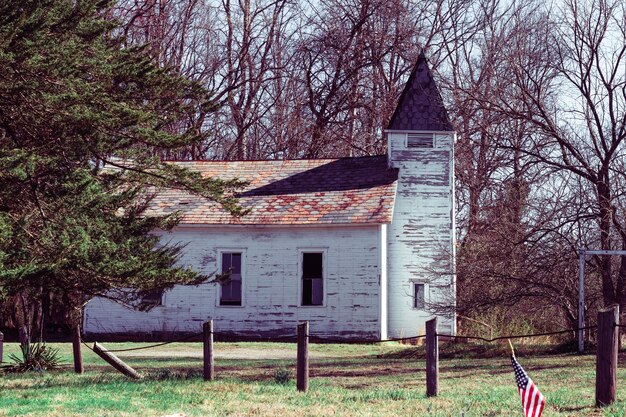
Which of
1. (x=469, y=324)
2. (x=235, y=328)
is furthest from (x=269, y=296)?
(x=469, y=324)

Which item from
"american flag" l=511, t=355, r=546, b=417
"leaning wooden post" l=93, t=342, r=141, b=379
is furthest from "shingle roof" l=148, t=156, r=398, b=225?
"american flag" l=511, t=355, r=546, b=417

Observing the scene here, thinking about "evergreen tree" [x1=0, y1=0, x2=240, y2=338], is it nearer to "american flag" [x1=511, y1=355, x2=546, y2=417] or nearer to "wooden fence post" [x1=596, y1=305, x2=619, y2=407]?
"wooden fence post" [x1=596, y1=305, x2=619, y2=407]

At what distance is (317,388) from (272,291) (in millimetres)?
15851

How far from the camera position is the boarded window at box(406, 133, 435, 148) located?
33031mm

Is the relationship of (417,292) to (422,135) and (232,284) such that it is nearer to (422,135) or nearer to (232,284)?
(422,135)

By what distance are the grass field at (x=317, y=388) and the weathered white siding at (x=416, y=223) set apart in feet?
21.8

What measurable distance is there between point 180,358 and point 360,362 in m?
4.70

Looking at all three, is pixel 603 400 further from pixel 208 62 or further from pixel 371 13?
pixel 208 62

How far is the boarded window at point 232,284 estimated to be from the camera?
31.8m

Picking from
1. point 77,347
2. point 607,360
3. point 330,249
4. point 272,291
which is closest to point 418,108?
point 330,249

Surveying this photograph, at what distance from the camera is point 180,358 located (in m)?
24.5

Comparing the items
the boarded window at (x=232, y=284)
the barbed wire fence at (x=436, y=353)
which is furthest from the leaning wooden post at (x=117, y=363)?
the boarded window at (x=232, y=284)

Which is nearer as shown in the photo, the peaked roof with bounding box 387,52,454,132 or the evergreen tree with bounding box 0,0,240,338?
the evergreen tree with bounding box 0,0,240,338

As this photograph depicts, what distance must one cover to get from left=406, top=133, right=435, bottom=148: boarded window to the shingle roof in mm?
1155
